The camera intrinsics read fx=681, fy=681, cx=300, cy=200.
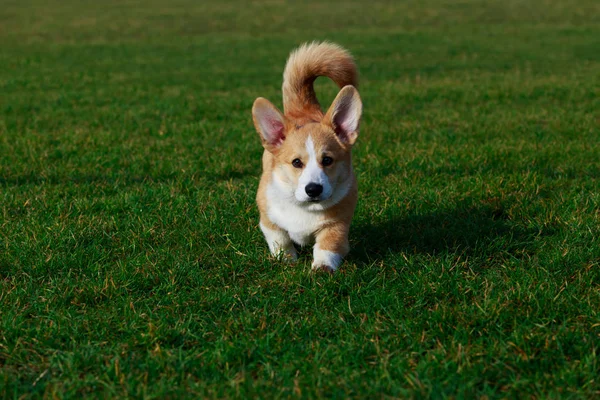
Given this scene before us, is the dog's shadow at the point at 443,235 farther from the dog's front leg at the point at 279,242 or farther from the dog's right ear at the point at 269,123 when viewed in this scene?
the dog's right ear at the point at 269,123

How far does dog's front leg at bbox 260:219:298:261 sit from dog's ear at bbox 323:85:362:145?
2.23 ft

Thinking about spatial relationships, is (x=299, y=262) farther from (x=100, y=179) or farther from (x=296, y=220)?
(x=100, y=179)

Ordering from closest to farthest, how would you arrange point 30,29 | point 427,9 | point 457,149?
point 457,149 < point 30,29 < point 427,9

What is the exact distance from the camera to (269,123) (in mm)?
4125

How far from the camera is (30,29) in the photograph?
79.1 feet

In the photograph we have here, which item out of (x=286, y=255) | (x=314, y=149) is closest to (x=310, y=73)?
(x=314, y=149)

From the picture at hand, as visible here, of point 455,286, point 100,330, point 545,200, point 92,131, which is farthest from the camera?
point 92,131

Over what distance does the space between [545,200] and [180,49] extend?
15359 millimetres

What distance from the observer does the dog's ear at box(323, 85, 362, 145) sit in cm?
405

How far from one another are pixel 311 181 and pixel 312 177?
1.4 inches

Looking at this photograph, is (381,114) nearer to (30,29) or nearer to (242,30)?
(242,30)

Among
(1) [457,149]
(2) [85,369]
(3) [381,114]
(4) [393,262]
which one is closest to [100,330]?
(2) [85,369]

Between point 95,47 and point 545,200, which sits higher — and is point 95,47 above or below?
below

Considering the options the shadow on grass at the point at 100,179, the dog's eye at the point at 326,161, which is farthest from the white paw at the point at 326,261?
the shadow on grass at the point at 100,179
